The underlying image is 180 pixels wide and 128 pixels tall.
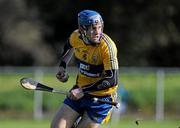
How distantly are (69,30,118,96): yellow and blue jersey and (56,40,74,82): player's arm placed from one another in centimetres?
32

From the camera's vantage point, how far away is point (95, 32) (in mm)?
10812

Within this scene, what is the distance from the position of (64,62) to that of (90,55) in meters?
0.90

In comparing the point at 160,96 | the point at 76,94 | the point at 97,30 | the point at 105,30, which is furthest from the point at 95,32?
the point at 105,30

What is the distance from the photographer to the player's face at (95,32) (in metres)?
10.8

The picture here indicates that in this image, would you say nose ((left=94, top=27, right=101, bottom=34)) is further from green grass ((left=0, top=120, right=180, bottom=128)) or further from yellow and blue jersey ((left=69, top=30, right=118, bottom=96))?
green grass ((left=0, top=120, right=180, bottom=128))

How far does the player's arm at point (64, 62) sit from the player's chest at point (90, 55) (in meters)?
0.55

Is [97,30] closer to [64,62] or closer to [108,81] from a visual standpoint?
[108,81]

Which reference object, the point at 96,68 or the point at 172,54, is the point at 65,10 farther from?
the point at 96,68

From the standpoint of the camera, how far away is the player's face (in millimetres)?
10781

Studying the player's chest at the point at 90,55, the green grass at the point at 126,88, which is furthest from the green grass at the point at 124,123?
the player's chest at the point at 90,55

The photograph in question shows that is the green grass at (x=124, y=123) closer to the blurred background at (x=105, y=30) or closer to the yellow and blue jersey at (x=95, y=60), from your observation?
the blurred background at (x=105, y=30)

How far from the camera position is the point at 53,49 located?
41531 millimetres

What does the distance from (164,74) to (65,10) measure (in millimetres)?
14234

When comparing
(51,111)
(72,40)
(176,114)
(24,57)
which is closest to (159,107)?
(176,114)
